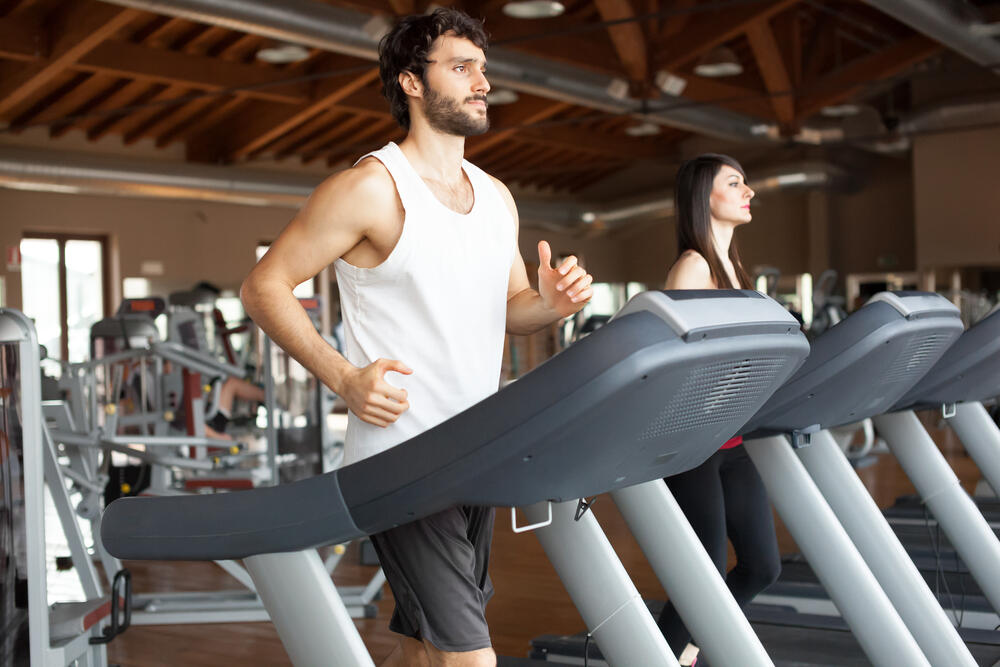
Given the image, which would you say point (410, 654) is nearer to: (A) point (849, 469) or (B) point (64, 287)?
(A) point (849, 469)

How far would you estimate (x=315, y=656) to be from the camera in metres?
1.36

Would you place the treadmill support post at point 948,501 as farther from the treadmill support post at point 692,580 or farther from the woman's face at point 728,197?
the treadmill support post at point 692,580

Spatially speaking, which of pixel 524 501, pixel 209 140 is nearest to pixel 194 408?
pixel 524 501

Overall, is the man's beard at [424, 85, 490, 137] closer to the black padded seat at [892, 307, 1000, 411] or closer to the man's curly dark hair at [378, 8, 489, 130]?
the man's curly dark hair at [378, 8, 489, 130]

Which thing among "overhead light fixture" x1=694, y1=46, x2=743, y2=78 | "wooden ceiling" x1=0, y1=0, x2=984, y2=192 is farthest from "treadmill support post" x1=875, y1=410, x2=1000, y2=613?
"overhead light fixture" x1=694, y1=46, x2=743, y2=78

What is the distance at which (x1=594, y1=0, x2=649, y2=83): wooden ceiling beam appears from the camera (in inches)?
357

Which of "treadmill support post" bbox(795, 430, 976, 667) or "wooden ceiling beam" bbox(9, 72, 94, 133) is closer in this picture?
"treadmill support post" bbox(795, 430, 976, 667)

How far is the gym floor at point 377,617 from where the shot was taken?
137 inches

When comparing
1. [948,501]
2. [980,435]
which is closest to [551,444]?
[948,501]

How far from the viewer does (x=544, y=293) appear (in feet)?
5.60

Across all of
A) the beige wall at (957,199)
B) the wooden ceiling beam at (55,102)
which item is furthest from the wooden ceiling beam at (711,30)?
the wooden ceiling beam at (55,102)

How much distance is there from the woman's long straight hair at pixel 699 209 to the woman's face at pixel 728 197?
0.5 inches

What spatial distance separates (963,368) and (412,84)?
1728mm

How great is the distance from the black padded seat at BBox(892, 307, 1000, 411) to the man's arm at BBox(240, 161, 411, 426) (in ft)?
5.35
